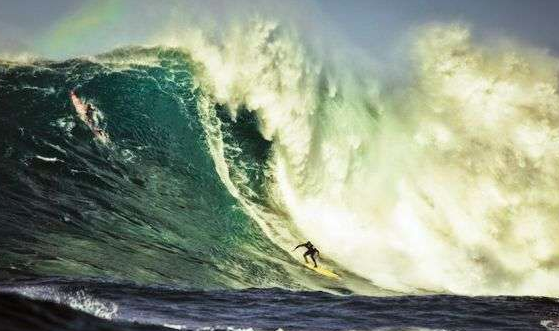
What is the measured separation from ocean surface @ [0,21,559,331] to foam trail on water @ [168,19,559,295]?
0.20ft

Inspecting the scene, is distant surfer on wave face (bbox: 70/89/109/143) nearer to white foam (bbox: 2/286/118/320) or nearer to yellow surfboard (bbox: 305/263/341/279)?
yellow surfboard (bbox: 305/263/341/279)

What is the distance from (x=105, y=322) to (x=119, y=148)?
1117cm

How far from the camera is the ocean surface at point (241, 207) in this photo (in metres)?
9.51

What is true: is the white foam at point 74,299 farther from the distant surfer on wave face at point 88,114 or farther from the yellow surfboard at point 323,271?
the distant surfer on wave face at point 88,114

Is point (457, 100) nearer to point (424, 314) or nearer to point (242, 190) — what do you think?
point (242, 190)

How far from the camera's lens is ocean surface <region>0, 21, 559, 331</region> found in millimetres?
9508

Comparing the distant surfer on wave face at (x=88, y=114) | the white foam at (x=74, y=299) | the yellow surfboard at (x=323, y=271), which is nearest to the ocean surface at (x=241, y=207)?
the white foam at (x=74, y=299)

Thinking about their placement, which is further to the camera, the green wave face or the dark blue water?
the green wave face

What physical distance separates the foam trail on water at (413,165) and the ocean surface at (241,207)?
2.5 inches

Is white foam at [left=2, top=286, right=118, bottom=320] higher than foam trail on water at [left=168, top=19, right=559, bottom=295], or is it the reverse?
foam trail on water at [left=168, top=19, right=559, bottom=295]

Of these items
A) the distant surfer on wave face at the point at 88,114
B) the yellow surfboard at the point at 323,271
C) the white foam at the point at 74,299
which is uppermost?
the distant surfer on wave face at the point at 88,114

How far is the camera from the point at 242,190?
17516 millimetres

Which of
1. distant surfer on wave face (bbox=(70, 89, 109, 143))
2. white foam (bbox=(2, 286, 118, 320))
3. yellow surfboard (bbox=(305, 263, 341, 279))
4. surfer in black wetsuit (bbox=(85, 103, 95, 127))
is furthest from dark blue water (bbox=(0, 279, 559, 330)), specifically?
surfer in black wetsuit (bbox=(85, 103, 95, 127))

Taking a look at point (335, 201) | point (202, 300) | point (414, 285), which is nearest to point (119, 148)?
point (335, 201)
